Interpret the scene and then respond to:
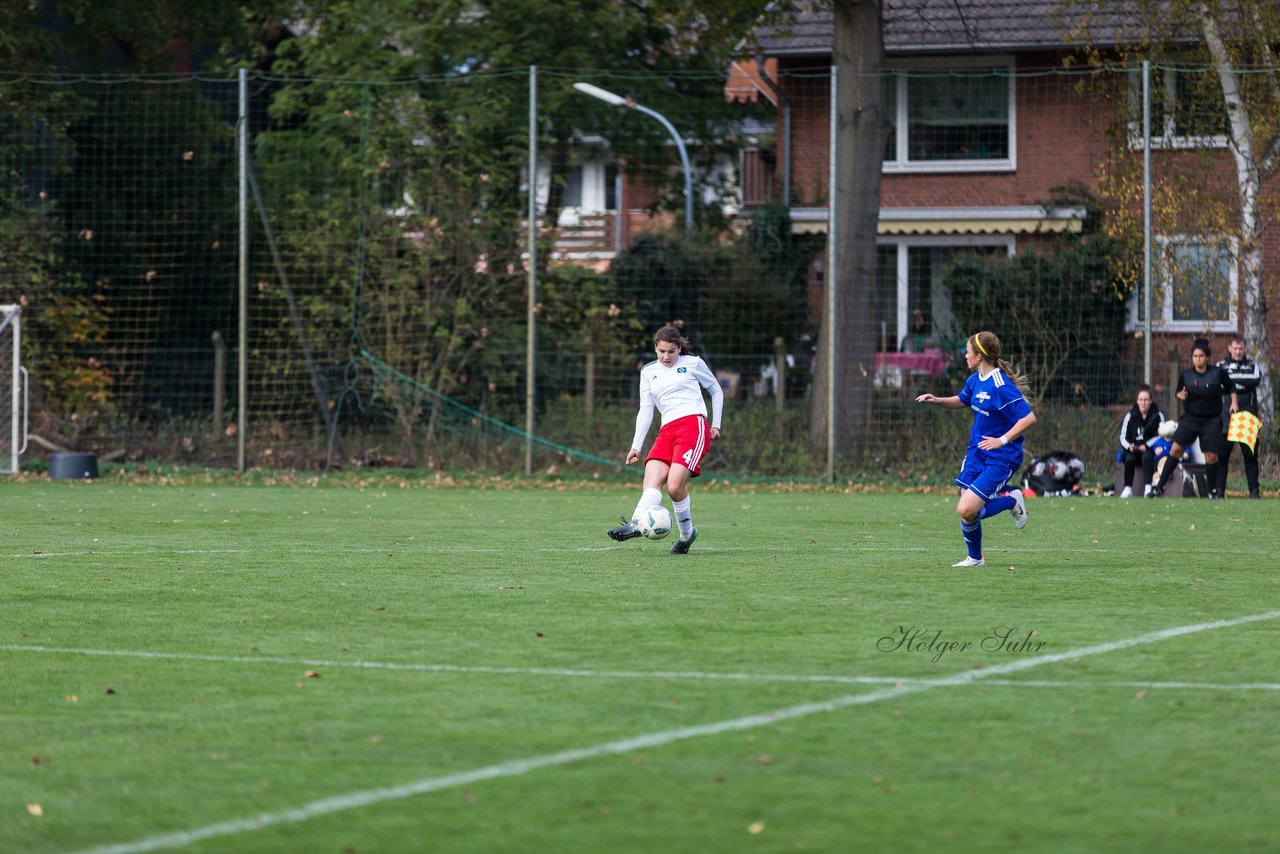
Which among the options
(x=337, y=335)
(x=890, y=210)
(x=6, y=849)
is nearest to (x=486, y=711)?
(x=6, y=849)

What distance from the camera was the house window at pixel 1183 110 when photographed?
2180cm

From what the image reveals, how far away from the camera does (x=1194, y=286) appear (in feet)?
71.7

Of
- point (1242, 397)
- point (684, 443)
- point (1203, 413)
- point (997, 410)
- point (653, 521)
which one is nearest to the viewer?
point (997, 410)

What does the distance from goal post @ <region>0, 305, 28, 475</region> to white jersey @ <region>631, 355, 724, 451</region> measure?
1178 centimetres

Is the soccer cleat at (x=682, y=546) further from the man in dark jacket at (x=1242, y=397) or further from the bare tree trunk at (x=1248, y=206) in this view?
the bare tree trunk at (x=1248, y=206)

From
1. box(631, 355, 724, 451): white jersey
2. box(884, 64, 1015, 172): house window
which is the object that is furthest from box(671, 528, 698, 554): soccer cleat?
box(884, 64, 1015, 172): house window

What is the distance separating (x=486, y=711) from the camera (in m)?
6.59

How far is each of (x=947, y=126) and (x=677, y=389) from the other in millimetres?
19794

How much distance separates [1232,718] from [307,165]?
23292mm

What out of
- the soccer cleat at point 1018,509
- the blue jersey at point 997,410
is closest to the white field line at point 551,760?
the blue jersey at point 997,410

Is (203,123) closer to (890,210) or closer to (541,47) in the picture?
(541,47)

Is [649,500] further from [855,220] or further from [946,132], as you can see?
[946,132]

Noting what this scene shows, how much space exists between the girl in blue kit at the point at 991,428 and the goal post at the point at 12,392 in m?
13.9

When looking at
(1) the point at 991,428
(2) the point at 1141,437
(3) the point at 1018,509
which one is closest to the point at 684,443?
(1) the point at 991,428
